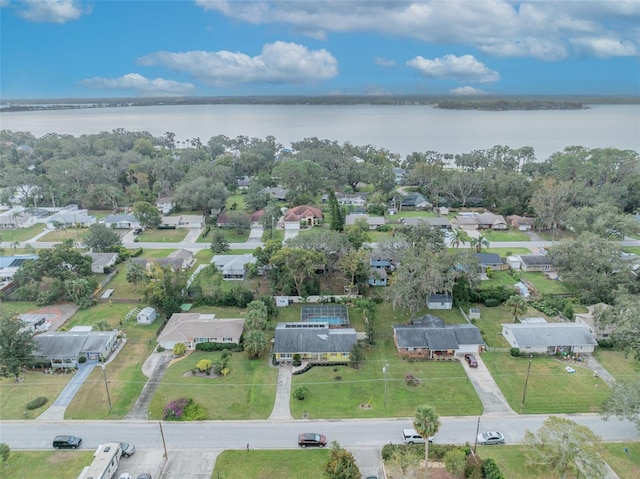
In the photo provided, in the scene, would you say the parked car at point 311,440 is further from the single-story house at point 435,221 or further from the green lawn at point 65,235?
the green lawn at point 65,235

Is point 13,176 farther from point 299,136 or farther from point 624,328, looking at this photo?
point 299,136

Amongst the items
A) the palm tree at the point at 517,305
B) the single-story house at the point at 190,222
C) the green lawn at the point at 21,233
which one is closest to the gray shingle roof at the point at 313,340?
the palm tree at the point at 517,305

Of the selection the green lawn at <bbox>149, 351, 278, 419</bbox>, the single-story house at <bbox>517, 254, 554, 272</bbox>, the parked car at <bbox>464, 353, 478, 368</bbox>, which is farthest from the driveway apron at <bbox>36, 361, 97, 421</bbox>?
the single-story house at <bbox>517, 254, 554, 272</bbox>

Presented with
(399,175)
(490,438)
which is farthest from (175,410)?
(399,175)

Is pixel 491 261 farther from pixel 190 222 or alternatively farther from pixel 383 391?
pixel 190 222

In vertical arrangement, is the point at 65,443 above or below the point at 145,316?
below
